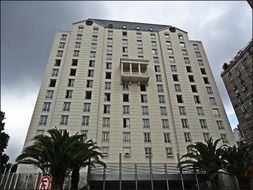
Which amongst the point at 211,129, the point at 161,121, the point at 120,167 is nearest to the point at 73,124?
the point at 120,167

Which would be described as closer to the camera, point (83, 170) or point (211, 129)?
point (83, 170)

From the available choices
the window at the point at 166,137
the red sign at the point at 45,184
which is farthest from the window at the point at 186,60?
the red sign at the point at 45,184

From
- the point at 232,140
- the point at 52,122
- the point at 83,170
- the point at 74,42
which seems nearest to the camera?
the point at 83,170

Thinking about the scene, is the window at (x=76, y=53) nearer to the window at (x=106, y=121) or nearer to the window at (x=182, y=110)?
the window at (x=106, y=121)

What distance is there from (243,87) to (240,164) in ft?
124

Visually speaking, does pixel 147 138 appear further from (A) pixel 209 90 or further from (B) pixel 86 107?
(A) pixel 209 90

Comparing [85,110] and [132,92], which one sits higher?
[132,92]

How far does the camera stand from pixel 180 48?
44406mm

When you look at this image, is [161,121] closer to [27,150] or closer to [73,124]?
[73,124]

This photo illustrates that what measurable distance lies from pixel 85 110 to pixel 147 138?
1149 centimetres

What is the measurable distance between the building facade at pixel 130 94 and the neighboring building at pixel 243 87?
18064 millimetres

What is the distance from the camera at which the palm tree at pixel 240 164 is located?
22906mm

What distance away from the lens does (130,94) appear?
35.9 meters

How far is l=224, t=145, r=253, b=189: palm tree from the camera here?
22.9 m
